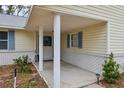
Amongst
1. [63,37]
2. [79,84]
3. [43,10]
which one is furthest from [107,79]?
[63,37]

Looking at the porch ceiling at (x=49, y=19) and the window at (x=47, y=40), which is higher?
the porch ceiling at (x=49, y=19)

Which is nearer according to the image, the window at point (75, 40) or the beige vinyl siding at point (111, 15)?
the beige vinyl siding at point (111, 15)

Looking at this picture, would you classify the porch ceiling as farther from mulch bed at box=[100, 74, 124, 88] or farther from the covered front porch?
mulch bed at box=[100, 74, 124, 88]

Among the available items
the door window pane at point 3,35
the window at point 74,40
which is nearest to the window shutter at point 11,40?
the door window pane at point 3,35

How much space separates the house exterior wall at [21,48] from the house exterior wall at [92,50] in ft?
12.6

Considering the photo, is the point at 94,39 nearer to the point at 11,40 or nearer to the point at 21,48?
the point at 21,48

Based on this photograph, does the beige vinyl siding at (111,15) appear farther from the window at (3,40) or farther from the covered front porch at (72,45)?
the window at (3,40)

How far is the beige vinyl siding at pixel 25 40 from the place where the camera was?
1097cm

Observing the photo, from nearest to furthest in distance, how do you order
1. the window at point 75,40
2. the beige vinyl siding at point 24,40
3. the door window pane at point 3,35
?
the window at point 75,40, the door window pane at point 3,35, the beige vinyl siding at point 24,40

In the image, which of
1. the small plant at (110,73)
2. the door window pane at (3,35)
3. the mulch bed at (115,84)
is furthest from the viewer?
the door window pane at (3,35)

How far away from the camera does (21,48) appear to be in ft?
36.6

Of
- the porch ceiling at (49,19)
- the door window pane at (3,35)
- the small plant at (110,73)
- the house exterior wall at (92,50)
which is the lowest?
the small plant at (110,73)

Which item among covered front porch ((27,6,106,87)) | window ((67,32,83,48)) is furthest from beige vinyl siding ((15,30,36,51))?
window ((67,32,83,48))

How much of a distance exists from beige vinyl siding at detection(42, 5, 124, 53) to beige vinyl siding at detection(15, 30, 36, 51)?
22.9 feet
